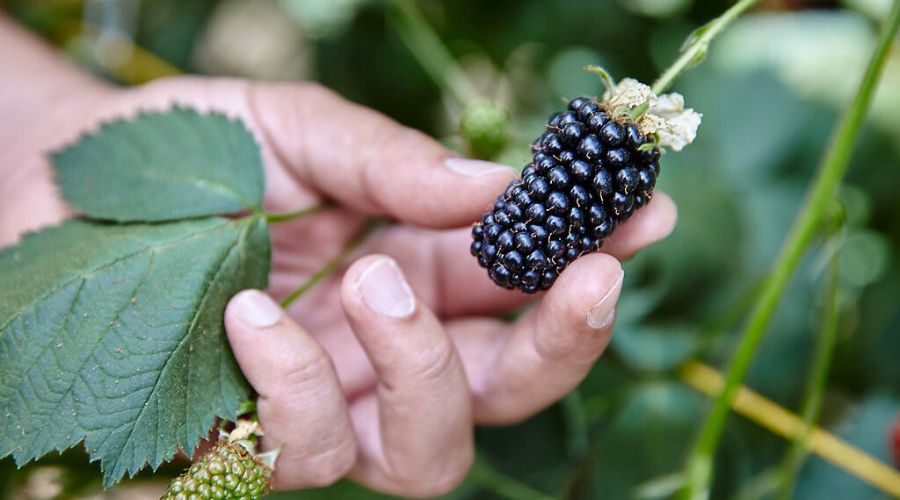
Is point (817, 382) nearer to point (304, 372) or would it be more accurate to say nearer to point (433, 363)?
point (433, 363)

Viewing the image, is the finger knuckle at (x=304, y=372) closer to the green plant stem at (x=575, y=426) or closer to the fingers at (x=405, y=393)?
the fingers at (x=405, y=393)

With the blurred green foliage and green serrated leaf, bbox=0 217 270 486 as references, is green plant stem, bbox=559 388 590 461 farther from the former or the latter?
green serrated leaf, bbox=0 217 270 486

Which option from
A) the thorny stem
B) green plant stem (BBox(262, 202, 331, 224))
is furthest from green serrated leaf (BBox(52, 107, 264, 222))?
the thorny stem

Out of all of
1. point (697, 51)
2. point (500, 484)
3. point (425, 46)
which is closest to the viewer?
point (697, 51)

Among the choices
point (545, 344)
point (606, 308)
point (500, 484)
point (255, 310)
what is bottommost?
point (500, 484)

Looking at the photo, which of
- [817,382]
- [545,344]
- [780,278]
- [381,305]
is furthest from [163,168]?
[817,382]

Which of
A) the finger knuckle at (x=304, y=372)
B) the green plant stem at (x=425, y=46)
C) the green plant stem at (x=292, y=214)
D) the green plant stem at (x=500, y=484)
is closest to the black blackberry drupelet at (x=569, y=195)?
the finger knuckle at (x=304, y=372)
